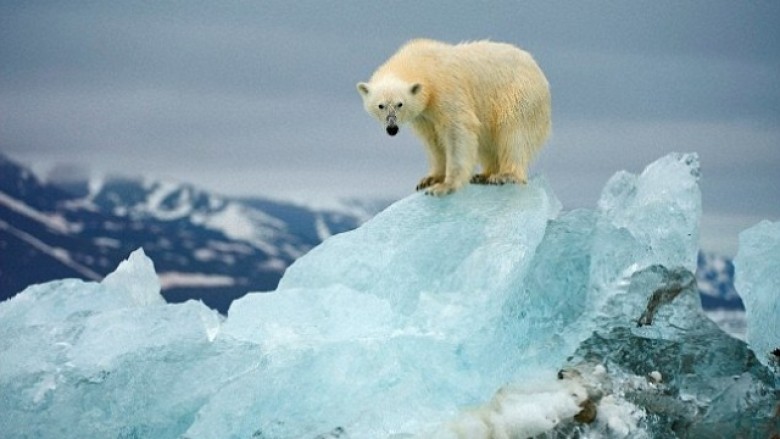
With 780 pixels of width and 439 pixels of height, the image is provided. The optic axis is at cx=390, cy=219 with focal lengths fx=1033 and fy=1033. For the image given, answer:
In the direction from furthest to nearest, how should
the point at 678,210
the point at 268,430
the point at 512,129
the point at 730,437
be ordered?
the point at 512,129 < the point at 678,210 < the point at 730,437 < the point at 268,430

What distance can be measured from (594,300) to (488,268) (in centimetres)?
81

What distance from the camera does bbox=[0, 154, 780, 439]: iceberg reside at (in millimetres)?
6812

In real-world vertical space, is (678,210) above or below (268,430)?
above

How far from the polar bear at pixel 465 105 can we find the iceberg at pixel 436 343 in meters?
0.35

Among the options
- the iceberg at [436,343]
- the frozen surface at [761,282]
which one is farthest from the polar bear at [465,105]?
the frozen surface at [761,282]

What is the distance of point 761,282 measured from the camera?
8.43 m

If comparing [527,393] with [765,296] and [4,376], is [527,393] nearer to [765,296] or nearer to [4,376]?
[765,296]

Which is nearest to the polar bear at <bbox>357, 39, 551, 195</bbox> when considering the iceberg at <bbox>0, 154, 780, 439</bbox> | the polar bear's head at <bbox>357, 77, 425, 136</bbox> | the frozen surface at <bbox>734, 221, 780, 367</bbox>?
the polar bear's head at <bbox>357, 77, 425, 136</bbox>

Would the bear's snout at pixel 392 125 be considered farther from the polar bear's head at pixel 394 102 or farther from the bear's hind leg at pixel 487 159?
the bear's hind leg at pixel 487 159

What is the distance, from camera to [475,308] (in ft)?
23.6

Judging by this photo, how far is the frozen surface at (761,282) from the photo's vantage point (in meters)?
8.31

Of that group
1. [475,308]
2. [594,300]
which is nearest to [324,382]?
[475,308]

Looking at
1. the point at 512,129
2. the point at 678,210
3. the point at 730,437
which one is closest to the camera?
the point at 730,437

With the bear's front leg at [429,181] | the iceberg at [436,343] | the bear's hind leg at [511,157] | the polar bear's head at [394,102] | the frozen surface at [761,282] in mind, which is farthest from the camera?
the bear's front leg at [429,181]
